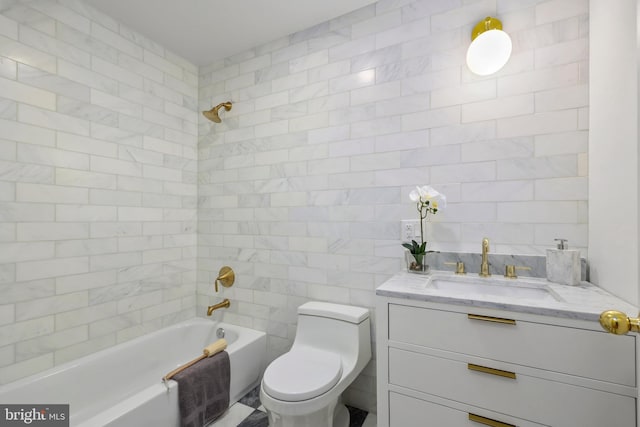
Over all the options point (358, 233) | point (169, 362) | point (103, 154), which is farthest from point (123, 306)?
point (358, 233)

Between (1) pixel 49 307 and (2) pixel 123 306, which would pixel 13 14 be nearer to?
(1) pixel 49 307

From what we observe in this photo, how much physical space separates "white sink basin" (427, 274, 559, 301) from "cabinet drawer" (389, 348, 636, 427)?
32 centimetres

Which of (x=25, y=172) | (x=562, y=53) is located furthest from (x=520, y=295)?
(x=25, y=172)

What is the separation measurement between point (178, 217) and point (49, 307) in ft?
3.26

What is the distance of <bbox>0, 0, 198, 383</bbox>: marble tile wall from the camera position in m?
A: 1.57

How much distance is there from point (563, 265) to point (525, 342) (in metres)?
0.50

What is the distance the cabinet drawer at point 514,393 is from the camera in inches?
35.9

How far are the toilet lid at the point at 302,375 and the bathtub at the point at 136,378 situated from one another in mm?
540

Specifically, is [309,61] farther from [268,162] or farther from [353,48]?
[268,162]

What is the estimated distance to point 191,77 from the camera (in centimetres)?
255

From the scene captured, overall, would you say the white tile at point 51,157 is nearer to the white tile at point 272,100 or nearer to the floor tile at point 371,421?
the white tile at point 272,100

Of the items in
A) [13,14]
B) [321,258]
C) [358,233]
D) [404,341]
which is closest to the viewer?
[404,341]

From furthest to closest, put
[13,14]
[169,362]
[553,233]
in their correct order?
[169,362] < [13,14] < [553,233]

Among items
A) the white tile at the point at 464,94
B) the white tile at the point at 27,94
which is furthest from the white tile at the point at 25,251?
the white tile at the point at 464,94
